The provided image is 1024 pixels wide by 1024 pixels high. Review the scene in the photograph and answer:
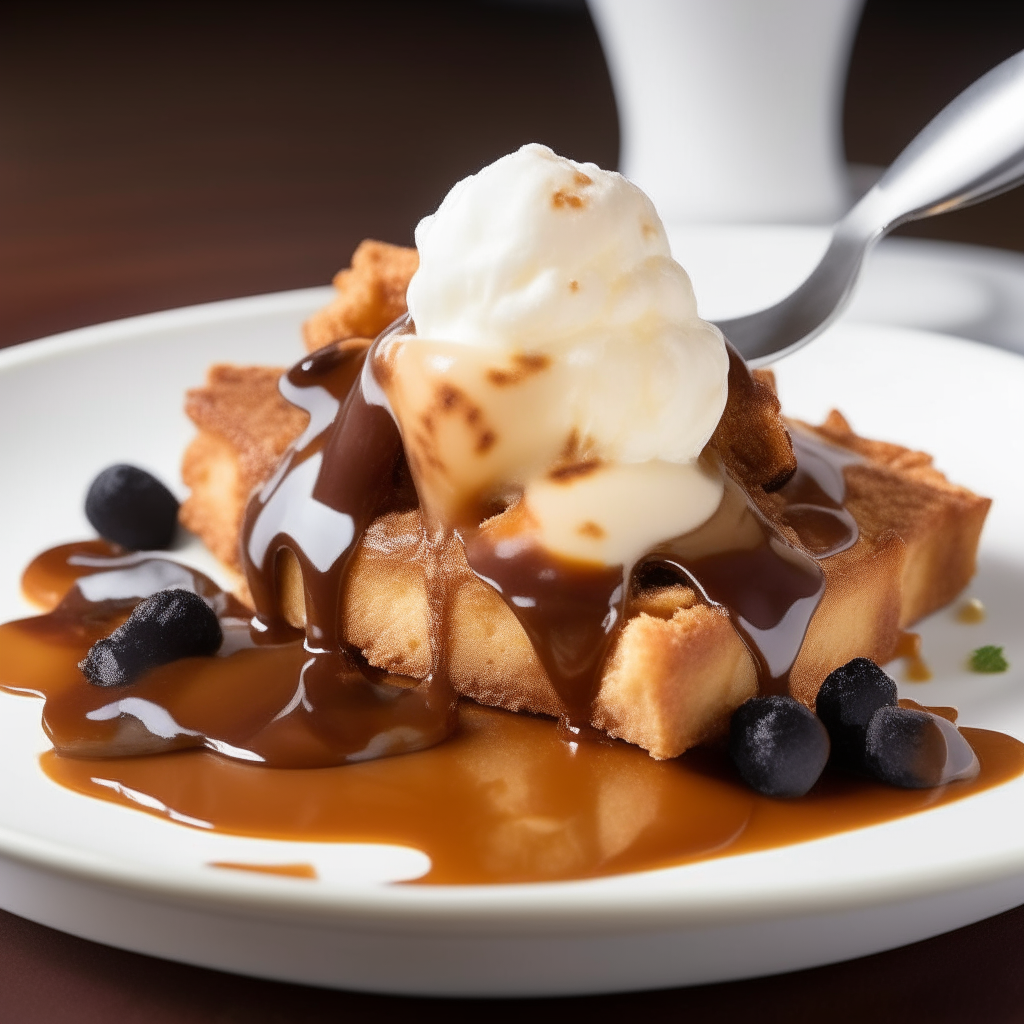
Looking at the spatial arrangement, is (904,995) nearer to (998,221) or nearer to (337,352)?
(337,352)

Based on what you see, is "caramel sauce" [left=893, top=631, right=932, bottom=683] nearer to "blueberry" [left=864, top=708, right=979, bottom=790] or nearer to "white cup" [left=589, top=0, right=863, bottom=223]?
"blueberry" [left=864, top=708, right=979, bottom=790]

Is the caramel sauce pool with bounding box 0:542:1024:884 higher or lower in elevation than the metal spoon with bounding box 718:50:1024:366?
lower

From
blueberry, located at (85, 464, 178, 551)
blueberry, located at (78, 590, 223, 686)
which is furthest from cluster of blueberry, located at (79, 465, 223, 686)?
blueberry, located at (85, 464, 178, 551)

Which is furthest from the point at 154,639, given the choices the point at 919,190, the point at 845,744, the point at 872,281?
the point at 872,281

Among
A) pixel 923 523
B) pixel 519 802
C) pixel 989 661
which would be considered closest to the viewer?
pixel 519 802

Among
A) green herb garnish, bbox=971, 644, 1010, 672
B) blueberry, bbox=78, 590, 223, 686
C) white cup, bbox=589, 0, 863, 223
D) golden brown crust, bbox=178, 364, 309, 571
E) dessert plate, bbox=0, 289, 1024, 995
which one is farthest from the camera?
white cup, bbox=589, 0, 863, 223

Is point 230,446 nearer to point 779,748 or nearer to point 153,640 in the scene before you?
point 153,640

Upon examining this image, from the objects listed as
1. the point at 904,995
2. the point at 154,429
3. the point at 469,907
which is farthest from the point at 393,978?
the point at 154,429
